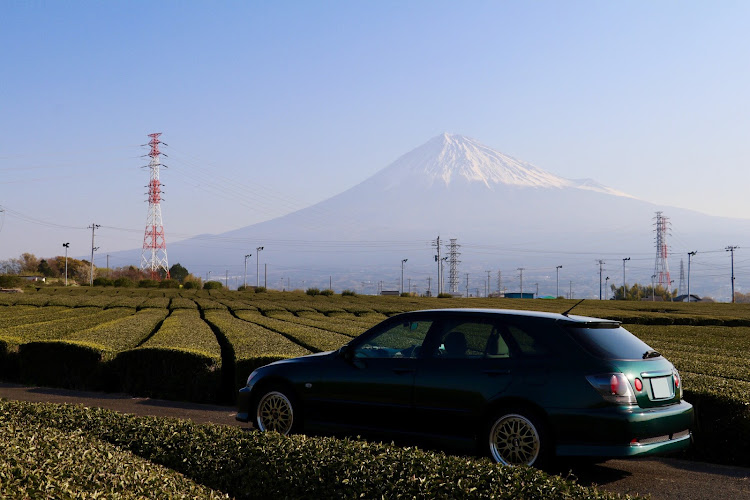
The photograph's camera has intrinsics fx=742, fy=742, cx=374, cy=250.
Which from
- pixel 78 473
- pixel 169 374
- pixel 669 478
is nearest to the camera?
pixel 78 473

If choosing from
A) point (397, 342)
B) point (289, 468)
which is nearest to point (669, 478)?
point (397, 342)

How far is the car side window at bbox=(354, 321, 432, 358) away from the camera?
29.3 feet

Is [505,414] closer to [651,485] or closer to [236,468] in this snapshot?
[651,485]

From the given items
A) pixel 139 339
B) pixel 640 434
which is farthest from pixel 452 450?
pixel 139 339

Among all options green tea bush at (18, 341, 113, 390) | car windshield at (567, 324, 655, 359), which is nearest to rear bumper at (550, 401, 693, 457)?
car windshield at (567, 324, 655, 359)

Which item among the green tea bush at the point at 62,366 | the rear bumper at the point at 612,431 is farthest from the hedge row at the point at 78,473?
the green tea bush at the point at 62,366

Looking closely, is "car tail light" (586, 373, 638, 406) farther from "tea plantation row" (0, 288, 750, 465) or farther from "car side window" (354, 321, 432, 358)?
"tea plantation row" (0, 288, 750, 465)

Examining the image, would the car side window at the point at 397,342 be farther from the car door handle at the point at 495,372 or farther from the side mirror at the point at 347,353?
the car door handle at the point at 495,372

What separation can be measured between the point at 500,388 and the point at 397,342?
1586 millimetres

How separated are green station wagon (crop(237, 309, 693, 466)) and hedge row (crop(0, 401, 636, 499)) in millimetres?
1494

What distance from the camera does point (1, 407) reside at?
916cm

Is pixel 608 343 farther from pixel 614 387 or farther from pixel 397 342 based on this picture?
pixel 397 342

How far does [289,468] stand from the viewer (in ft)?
21.6

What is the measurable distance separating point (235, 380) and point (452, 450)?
668cm
